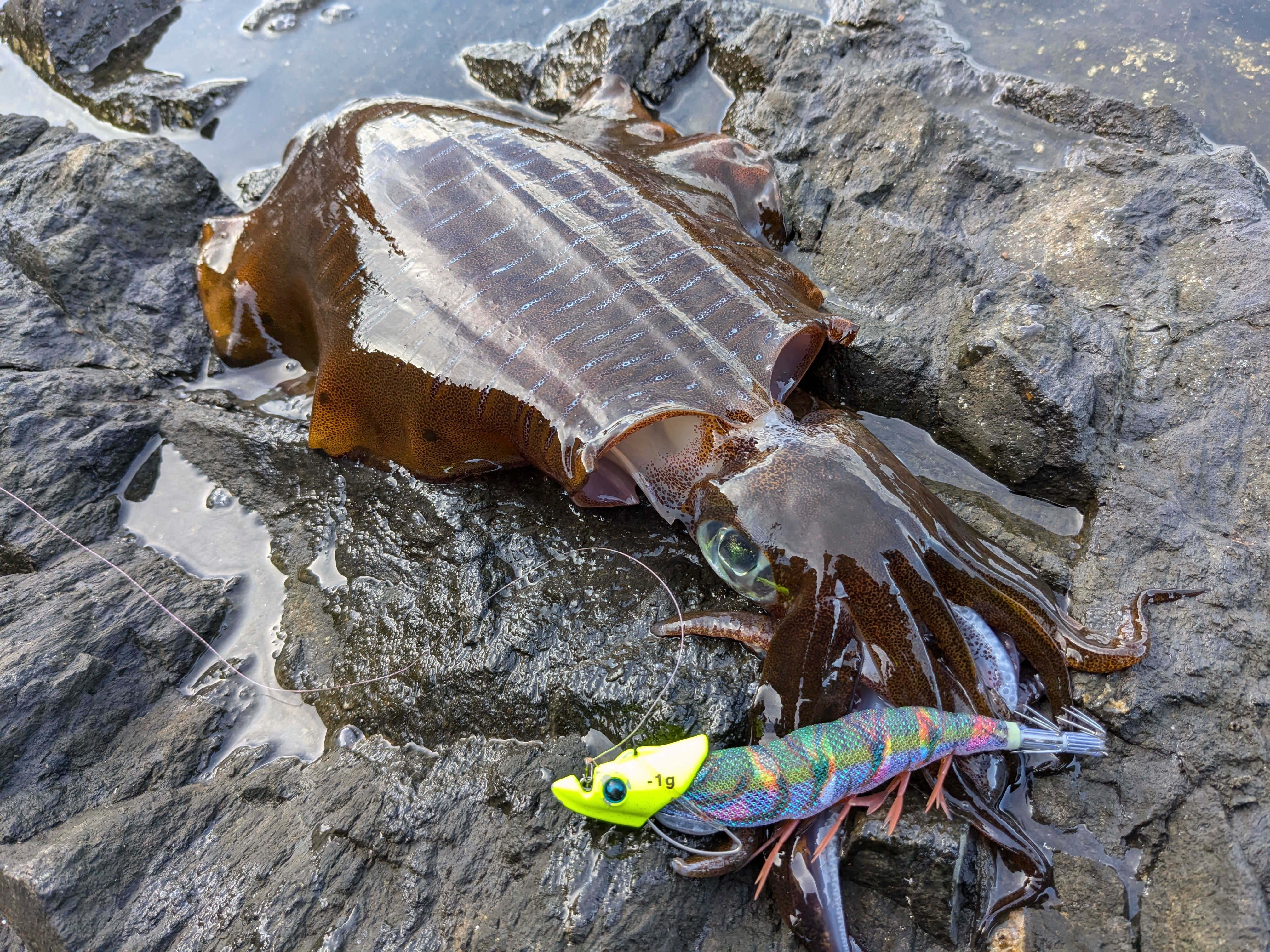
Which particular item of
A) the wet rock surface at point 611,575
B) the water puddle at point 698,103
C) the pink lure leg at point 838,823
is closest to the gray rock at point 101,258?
the wet rock surface at point 611,575

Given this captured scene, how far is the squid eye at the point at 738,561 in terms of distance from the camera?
301cm

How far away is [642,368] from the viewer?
128 inches

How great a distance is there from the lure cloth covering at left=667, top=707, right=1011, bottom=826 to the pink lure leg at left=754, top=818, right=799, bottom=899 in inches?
1.7

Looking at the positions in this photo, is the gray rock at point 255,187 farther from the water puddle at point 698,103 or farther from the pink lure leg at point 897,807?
the pink lure leg at point 897,807

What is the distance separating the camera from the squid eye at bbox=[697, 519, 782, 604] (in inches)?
118

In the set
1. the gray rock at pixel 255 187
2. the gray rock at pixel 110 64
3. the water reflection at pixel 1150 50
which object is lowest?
the gray rock at pixel 255 187

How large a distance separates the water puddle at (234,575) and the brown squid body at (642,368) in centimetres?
54

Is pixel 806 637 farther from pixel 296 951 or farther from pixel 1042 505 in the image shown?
pixel 296 951

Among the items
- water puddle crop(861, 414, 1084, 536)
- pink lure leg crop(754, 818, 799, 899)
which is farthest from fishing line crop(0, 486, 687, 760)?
water puddle crop(861, 414, 1084, 536)

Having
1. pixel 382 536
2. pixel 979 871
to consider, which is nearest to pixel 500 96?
pixel 382 536

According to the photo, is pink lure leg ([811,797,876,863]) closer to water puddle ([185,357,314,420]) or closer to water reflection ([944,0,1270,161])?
water puddle ([185,357,314,420])

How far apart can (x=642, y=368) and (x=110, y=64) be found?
4563 mm

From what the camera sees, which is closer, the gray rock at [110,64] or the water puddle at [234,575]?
the water puddle at [234,575]

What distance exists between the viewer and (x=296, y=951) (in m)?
2.60
